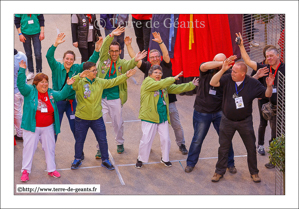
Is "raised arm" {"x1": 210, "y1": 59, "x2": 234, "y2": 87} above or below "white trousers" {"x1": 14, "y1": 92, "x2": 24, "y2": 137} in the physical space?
above

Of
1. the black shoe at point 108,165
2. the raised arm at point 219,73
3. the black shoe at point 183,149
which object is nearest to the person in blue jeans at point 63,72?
the black shoe at point 108,165

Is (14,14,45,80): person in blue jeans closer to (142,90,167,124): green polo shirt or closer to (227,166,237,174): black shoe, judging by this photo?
(142,90,167,124): green polo shirt

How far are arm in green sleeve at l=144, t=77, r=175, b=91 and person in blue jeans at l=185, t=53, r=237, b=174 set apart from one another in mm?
427

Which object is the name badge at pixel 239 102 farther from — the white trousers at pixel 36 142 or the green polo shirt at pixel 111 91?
the white trousers at pixel 36 142

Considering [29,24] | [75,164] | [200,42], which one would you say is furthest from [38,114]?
[200,42]

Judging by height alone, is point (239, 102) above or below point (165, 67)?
below

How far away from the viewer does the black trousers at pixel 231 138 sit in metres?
5.55

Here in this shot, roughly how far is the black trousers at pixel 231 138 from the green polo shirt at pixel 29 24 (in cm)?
470

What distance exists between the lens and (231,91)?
5.50 metres

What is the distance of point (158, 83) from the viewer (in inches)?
228

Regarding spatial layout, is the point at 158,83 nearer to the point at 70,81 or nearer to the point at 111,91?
the point at 111,91

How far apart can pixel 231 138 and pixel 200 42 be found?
10.5 feet

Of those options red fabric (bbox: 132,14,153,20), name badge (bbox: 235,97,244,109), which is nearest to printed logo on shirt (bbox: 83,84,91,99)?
name badge (bbox: 235,97,244,109)

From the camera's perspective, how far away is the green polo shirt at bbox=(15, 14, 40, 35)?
27.4 feet
